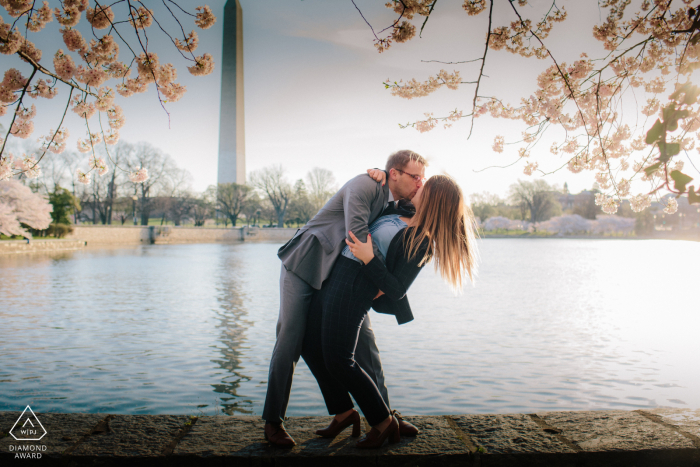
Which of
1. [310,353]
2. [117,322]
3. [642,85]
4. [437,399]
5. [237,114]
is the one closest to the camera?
[310,353]

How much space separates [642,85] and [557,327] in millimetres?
4653

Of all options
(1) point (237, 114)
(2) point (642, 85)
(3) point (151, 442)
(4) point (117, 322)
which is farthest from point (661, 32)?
(1) point (237, 114)

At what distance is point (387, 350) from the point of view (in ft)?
22.6

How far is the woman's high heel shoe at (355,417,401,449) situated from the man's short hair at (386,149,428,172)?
45.7 inches

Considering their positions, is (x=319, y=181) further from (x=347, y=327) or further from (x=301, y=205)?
(x=347, y=327)

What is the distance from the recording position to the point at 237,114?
45.9 metres

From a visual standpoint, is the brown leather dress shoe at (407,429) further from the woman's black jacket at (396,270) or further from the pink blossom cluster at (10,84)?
the pink blossom cluster at (10,84)

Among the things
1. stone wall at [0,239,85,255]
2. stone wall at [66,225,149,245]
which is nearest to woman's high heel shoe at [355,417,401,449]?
stone wall at [0,239,85,255]

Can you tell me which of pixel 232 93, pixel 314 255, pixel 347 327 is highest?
pixel 232 93

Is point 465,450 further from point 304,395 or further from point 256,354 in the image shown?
point 256,354

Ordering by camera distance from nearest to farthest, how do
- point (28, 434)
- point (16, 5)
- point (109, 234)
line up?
point (28, 434) → point (16, 5) → point (109, 234)

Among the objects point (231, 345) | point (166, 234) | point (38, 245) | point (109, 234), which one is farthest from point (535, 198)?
point (231, 345)

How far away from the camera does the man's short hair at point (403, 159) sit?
2.34 m

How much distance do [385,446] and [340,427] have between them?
0.85ft
